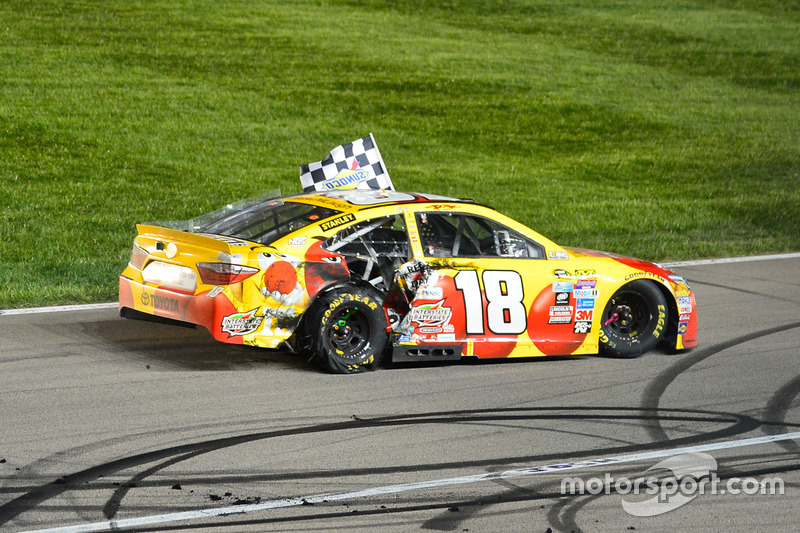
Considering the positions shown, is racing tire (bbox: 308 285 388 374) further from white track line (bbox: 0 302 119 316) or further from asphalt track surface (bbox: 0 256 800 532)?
white track line (bbox: 0 302 119 316)

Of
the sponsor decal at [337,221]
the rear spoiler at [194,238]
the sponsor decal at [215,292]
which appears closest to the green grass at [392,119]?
the rear spoiler at [194,238]

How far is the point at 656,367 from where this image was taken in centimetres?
847

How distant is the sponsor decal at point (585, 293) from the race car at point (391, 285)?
0.01 meters

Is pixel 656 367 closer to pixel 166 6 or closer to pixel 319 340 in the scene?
Result: pixel 319 340

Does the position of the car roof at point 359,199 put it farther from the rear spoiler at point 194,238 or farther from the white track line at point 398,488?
the white track line at point 398,488

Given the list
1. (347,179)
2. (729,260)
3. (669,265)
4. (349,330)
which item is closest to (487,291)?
(349,330)

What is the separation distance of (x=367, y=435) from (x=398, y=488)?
92 centimetres

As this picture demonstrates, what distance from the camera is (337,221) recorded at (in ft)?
26.0

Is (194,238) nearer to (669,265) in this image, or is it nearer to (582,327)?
(582,327)

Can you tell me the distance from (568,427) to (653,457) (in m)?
0.70

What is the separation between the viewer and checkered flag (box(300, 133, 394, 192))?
10148 mm

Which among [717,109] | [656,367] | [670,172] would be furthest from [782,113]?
[656,367]

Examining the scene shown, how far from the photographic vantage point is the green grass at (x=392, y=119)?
48.9 ft

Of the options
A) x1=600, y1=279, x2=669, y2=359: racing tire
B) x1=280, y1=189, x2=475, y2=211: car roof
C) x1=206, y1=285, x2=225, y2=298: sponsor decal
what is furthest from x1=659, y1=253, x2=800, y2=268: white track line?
x1=206, y1=285, x2=225, y2=298: sponsor decal
